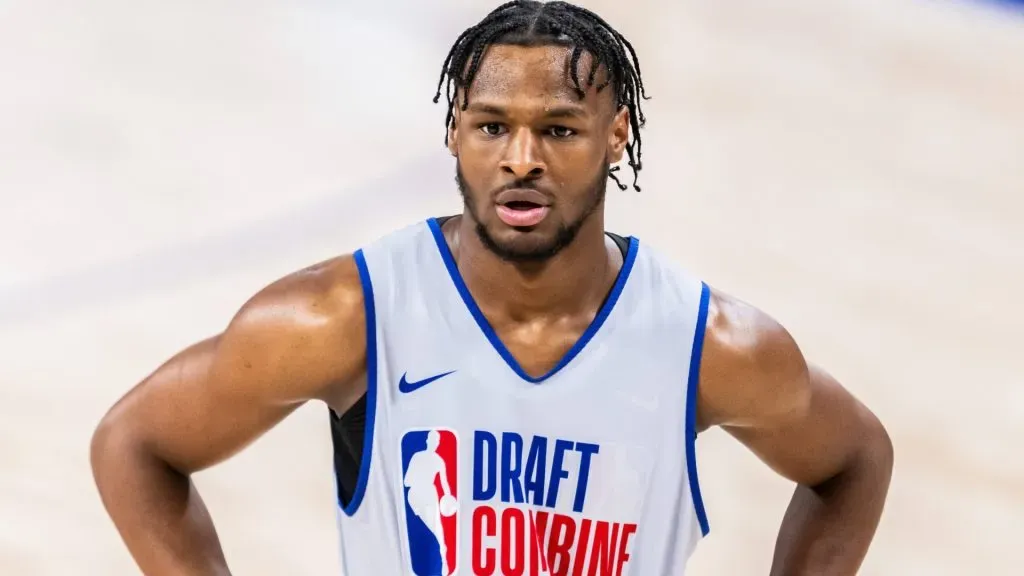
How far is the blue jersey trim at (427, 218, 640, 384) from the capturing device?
2.58 meters

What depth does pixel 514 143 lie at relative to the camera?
237 centimetres

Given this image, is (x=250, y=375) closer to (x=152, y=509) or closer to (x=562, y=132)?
(x=152, y=509)

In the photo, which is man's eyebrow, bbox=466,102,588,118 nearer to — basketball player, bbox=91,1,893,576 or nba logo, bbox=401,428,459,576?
basketball player, bbox=91,1,893,576

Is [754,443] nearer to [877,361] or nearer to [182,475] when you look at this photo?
[182,475]

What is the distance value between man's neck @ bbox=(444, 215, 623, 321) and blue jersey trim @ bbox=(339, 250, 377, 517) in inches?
6.6

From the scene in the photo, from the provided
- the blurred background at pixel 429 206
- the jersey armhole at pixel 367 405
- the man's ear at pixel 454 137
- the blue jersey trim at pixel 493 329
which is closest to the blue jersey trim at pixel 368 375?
the jersey armhole at pixel 367 405

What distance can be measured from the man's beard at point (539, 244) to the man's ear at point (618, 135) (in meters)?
0.07

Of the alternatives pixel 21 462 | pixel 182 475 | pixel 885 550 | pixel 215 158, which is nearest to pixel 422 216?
pixel 215 158

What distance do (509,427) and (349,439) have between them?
0.30 meters

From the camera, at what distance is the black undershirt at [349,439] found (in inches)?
103

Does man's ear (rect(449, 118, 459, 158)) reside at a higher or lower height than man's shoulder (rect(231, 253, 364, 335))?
higher

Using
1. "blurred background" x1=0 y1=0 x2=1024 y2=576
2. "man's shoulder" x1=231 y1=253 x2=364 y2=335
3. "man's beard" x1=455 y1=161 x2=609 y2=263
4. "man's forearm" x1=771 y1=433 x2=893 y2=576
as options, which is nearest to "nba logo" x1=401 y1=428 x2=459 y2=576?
"man's shoulder" x1=231 y1=253 x2=364 y2=335

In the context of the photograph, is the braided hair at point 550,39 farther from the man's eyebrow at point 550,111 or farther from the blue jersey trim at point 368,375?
the blue jersey trim at point 368,375

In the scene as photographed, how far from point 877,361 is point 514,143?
8.01 feet
